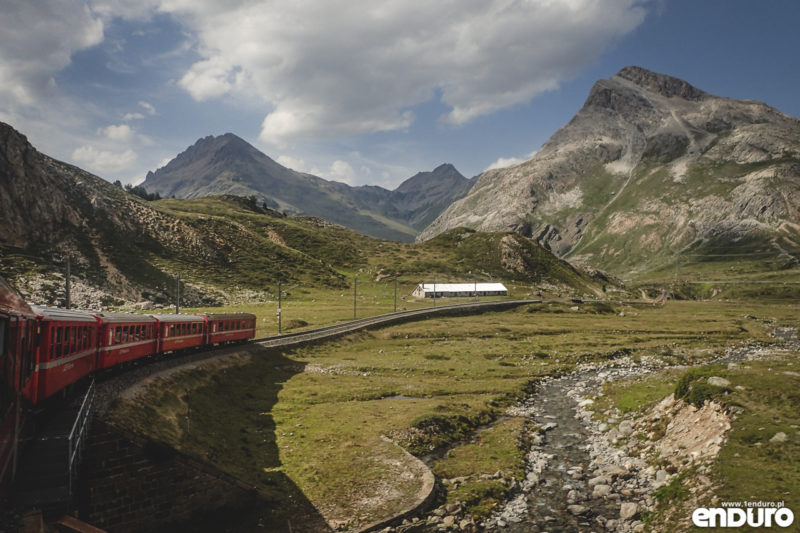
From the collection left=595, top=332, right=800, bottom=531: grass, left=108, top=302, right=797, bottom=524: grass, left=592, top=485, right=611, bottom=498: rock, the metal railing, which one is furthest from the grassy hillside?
left=595, top=332, right=800, bottom=531: grass

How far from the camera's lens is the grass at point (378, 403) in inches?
1083

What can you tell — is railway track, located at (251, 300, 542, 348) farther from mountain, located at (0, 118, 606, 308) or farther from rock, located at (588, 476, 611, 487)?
rock, located at (588, 476, 611, 487)

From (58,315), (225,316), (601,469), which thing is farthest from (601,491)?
(225,316)

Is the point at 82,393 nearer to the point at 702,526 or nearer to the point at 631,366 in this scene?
the point at 702,526

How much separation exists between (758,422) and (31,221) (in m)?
161

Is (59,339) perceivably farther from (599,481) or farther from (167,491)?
(599,481)

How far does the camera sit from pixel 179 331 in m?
47.1

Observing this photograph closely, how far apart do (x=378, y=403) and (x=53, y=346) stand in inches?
1126

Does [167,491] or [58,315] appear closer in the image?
[167,491]

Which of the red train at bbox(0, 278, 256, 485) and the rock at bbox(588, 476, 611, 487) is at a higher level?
the red train at bbox(0, 278, 256, 485)

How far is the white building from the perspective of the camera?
524 ft

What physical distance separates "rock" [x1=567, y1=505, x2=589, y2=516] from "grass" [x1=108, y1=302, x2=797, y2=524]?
152 inches

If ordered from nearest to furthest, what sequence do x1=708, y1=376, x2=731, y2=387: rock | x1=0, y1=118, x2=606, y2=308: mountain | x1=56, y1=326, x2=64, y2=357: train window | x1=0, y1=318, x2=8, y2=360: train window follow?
x1=0, y1=318, x2=8, y2=360: train window
x1=56, y1=326, x2=64, y2=357: train window
x1=708, y1=376, x2=731, y2=387: rock
x1=0, y1=118, x2=606, y2=308: mountain

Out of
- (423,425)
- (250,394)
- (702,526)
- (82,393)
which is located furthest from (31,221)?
(702,526)
